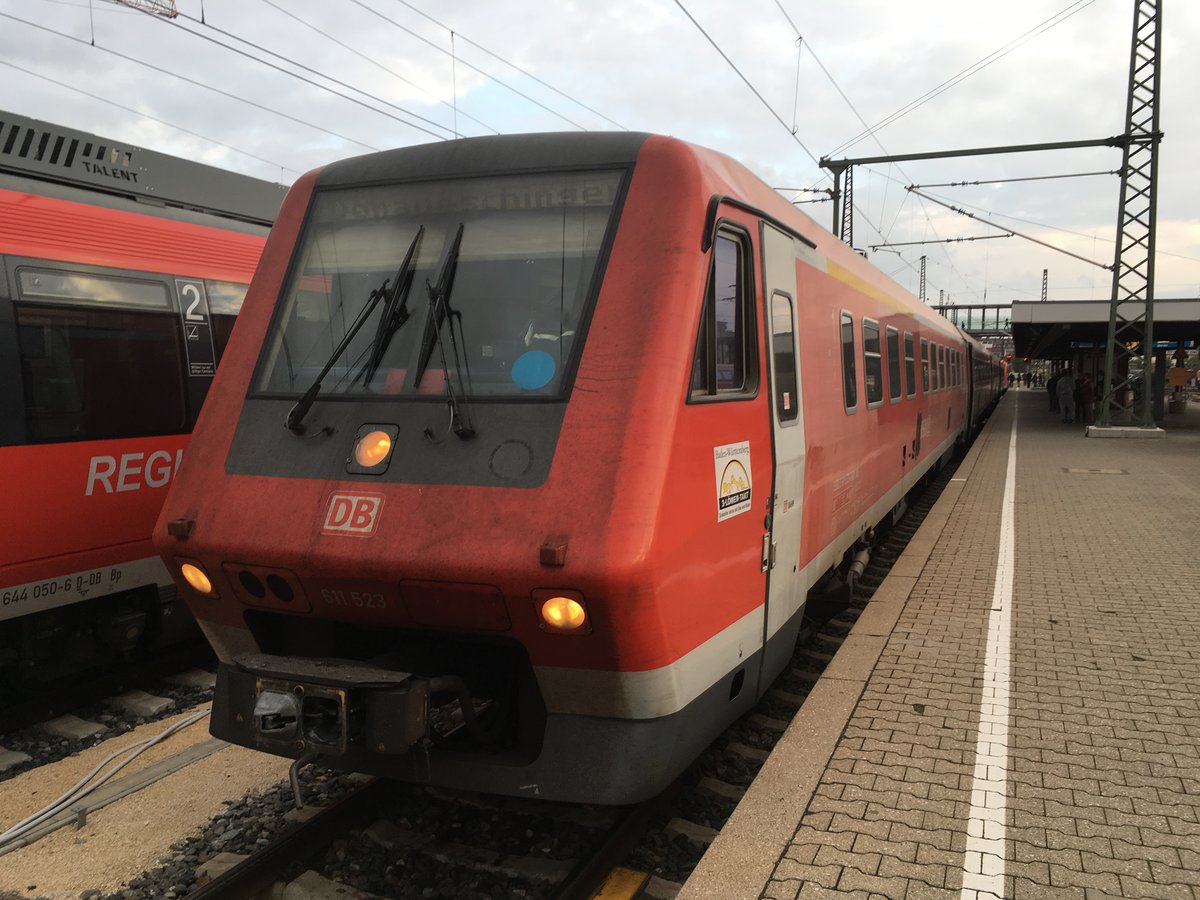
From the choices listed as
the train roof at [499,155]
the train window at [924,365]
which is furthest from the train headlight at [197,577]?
the train window at [924,365]

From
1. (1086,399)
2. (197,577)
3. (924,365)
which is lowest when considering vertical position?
(1086,399)

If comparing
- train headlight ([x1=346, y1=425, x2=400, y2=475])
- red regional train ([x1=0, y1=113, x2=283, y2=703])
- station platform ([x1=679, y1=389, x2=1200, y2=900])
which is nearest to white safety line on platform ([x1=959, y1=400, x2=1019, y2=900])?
station platform ([x1=679, y1=389, x2=1200, y2=900])

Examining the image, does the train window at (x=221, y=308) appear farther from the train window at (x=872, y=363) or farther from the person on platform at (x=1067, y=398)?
the person on platform at (x=1067, y=398)

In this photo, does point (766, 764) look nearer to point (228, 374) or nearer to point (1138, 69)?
point (228, 374)

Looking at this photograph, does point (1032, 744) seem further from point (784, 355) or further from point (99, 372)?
point (99, 372)

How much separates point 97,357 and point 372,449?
327 cm

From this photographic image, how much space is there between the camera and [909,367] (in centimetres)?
1041

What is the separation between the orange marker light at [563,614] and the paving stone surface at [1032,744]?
110 centimetres

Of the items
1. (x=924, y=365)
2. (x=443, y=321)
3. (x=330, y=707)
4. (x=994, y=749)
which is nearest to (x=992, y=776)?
(x=994, y=749)

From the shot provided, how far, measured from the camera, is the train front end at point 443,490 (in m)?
3.12

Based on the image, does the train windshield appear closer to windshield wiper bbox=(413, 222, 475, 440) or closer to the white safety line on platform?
windshield wiper bbox=(413, 222, 475, 440)

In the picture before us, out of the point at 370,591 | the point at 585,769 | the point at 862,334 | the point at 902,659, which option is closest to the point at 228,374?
the point at 370,591

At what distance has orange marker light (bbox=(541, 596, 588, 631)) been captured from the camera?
305 cm

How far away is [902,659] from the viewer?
5469mm
